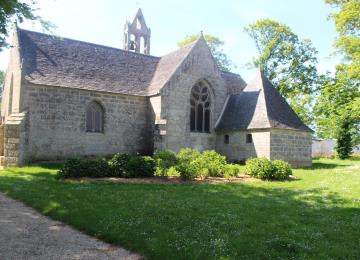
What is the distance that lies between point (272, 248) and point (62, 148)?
61.2 ft

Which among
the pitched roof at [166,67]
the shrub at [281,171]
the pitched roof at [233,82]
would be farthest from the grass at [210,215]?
the pitched roof at [233,82]

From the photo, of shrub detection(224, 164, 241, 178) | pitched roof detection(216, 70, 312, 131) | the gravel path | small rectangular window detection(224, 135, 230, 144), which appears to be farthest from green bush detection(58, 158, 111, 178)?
small rectangular window detection(224, 135, 230, 144)

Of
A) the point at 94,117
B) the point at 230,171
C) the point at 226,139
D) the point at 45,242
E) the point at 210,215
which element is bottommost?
the point at 45,242

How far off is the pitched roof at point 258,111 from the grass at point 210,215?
33.9 ft

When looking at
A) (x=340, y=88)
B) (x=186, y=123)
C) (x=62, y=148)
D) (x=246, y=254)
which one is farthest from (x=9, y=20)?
(x=340, y=88)

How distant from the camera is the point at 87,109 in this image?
78.6 feet

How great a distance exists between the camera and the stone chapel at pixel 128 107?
22094 mm

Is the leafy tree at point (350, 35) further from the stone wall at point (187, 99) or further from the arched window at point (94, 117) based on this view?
the arched window at point (94, 117)

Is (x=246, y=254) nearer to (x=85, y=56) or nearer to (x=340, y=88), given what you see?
(x=85, y=56)

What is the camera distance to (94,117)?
24438 mm

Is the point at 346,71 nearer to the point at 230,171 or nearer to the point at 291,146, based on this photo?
the point at 291,146

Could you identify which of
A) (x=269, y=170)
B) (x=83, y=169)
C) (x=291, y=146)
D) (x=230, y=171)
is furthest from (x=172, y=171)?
(x=291, y=146)

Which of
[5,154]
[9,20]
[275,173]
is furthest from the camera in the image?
[5,154]

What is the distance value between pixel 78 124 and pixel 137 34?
62.0 ft
